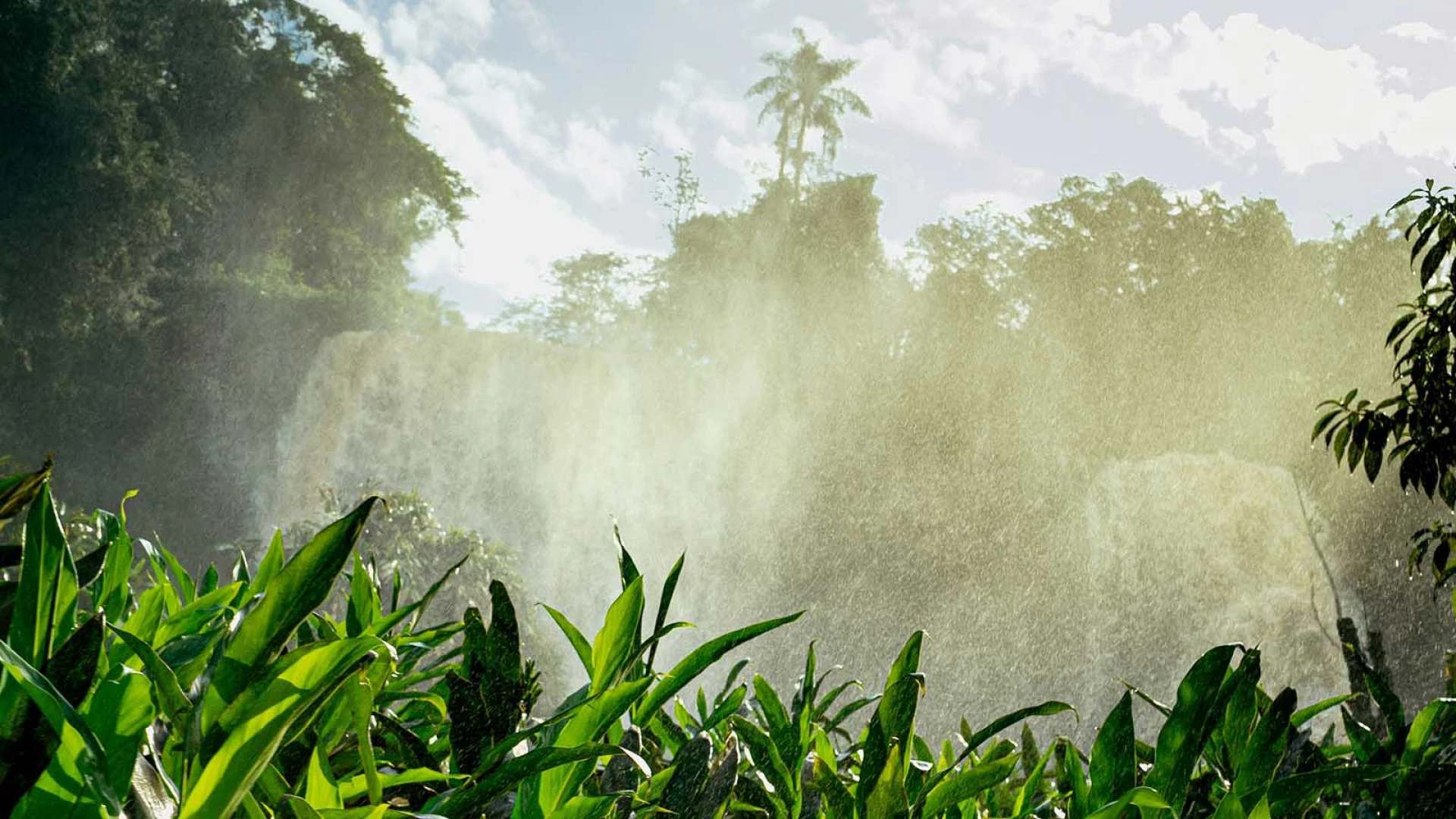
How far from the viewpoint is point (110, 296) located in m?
12.7

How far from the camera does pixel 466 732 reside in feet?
1.56

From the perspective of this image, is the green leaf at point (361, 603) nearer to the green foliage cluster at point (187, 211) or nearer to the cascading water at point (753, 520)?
the cascading water at point (753, 520)

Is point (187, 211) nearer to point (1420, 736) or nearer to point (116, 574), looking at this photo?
point (116, 574)

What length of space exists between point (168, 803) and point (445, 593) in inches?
298

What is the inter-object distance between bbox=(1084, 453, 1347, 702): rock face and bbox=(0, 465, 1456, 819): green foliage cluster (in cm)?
1190

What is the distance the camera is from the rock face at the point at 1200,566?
11.4 m

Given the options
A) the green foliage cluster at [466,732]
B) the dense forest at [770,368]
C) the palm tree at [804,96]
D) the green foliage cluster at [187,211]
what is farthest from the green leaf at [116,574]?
the palm tree at [804,96]

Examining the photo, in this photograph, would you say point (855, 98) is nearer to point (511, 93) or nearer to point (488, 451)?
point (511, 93)

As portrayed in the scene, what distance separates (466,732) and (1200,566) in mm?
13071

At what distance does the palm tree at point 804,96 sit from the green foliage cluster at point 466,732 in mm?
17587

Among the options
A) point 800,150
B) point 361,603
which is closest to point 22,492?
point 361,603

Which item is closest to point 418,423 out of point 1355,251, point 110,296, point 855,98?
point 110,296

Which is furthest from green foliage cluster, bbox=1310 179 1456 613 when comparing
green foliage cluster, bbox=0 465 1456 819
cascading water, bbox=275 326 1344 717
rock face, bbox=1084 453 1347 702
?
rock face, bbox=1084 453 1347 702

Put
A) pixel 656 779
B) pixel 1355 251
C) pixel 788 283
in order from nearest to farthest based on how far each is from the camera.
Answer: pixel 656 779 → pixel 1355 251 → pixel 788 283
